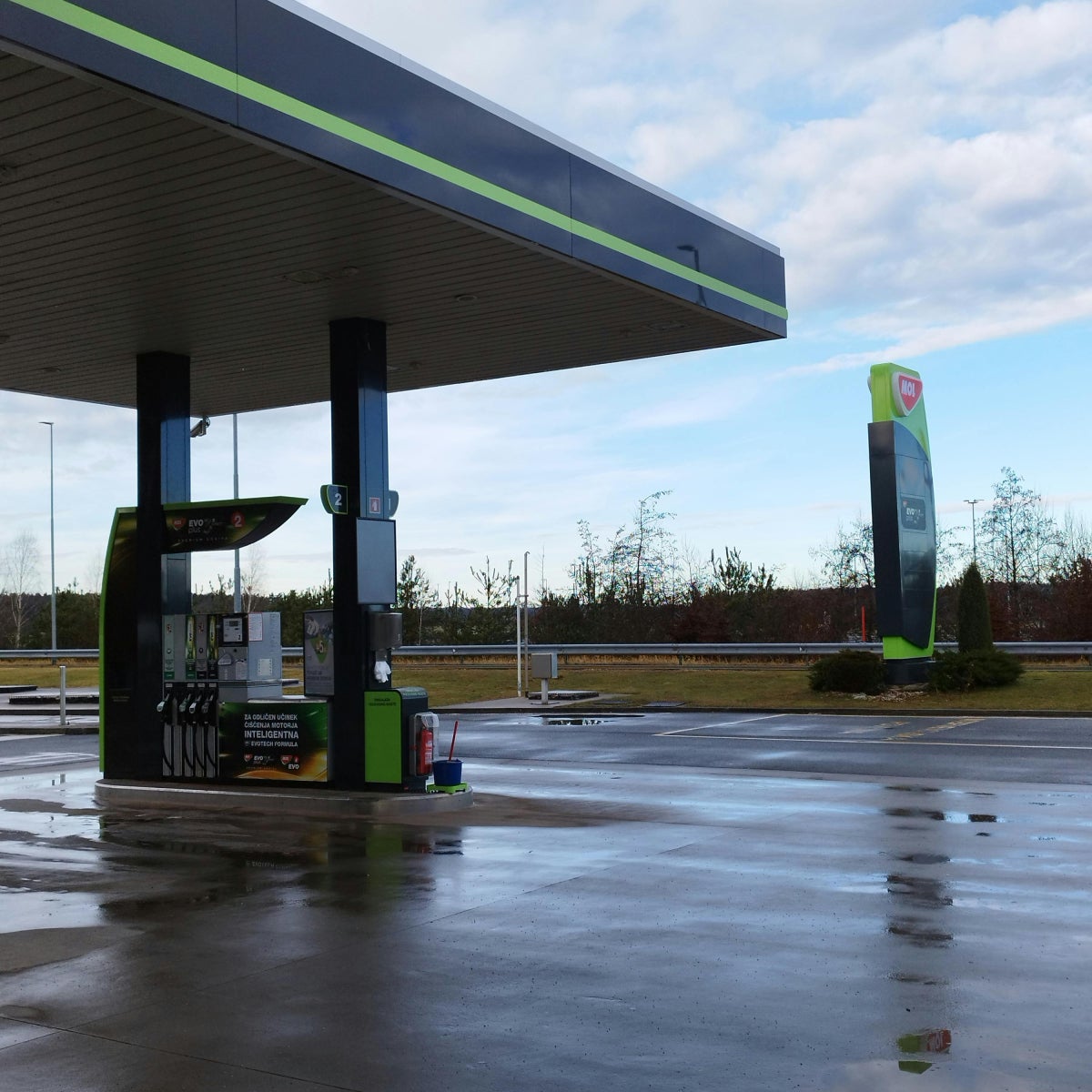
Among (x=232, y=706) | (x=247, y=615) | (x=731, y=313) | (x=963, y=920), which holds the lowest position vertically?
(x=963, y=920)

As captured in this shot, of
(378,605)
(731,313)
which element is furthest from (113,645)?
(731,313)

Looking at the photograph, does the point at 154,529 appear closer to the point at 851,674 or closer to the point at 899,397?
the point at 851,674

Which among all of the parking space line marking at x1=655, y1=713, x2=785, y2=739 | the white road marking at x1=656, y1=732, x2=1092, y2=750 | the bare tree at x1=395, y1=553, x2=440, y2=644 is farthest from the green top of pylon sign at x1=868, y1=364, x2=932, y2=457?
the bare tree at x1=395, y1=553, x2=440, y2=644

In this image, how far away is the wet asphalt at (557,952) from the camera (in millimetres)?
5402

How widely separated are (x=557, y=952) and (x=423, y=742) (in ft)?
20.1

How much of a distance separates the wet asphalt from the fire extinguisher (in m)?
0.87

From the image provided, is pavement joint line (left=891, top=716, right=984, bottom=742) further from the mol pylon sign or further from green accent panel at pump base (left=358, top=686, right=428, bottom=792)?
green accent panel at pump base (left=358, top=686, right=428, bottom=792)

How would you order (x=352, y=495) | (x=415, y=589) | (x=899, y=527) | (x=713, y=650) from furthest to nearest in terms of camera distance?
→ (x=415, y=589) → (x=713, y=650) → (x=899, y=527) → (x=352, y=495)

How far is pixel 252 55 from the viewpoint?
8836mm

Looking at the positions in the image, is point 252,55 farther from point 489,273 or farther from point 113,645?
point 113,645

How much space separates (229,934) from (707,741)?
13.0 m

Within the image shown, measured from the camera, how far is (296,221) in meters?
10.3

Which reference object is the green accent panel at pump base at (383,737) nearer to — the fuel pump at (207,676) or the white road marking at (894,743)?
the fuel pump at (207,676)

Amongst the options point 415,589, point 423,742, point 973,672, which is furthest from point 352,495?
point 415,589
